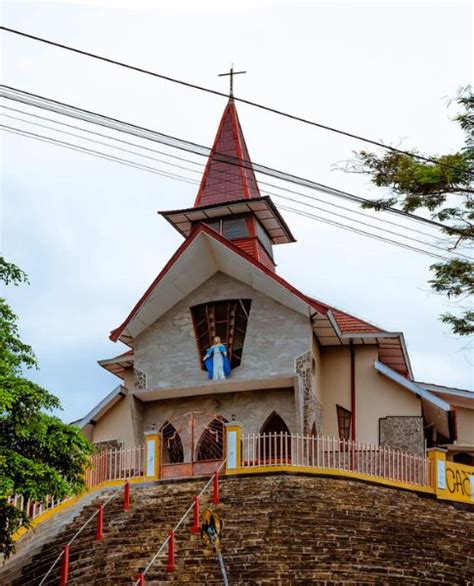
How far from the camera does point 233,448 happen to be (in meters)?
25.0

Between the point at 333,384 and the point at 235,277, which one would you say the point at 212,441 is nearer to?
the point at 333,384

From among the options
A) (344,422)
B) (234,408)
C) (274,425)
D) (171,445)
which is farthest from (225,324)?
(344,422)

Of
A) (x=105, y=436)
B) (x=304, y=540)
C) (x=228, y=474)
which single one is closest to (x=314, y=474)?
(x=228, y=474)

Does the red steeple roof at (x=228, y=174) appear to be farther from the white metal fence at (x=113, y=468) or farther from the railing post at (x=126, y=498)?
the railing post at (x=126, y=498)

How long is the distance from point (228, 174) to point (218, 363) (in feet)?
22.4

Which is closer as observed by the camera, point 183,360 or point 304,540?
point 304,540

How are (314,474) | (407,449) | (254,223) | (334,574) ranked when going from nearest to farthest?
1. (334,574)
2. (314,474)
3. (407,449)
4. (254,223)

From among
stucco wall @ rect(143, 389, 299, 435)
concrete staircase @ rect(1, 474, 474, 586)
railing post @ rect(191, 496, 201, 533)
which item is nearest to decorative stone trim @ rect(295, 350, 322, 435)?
stucco wall @ rect(143, 389, 299, 435)

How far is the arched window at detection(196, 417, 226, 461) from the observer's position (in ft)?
93.5

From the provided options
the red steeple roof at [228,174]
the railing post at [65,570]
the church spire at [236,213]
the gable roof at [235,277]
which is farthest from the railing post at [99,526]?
the red steeple roof at [228,174]

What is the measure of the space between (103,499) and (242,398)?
6.15 meters

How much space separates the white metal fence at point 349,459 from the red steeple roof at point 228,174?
858cm

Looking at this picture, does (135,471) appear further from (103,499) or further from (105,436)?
(105,436)

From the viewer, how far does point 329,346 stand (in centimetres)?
3069
